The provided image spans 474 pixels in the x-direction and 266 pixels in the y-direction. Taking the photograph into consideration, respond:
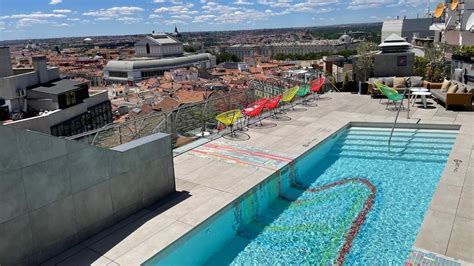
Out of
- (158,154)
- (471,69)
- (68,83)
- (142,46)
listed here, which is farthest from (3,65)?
(142,46)

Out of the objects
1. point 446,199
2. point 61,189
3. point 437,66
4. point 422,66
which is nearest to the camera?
point 61,189

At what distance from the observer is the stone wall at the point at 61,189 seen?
4.15m

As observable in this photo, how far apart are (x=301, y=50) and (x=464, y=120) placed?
6134 inches

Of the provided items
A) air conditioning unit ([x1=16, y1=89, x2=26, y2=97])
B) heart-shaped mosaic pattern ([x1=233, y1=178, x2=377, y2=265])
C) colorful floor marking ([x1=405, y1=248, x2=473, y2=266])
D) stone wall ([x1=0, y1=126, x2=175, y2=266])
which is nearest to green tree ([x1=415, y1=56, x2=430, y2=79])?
heart-shaped mosaic pattern ([x1=233, y1=178, x2=377, y2=265])

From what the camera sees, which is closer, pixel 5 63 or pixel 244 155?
pixel 244 155

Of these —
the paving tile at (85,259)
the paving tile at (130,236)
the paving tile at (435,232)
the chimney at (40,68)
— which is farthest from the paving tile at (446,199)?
the chimney at (40,68)

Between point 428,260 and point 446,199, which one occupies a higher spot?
point 446,199

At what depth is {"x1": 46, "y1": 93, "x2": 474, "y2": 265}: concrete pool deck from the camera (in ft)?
15.1

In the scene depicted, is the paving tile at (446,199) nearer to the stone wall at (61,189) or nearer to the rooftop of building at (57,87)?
the stone wall at (61,189)

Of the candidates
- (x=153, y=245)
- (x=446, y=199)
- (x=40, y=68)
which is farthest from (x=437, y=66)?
(x=40, y=68)

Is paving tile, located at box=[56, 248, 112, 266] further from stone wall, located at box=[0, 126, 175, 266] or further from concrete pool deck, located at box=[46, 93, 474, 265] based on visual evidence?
stone wall, located at box=[0, 126, 175, 266]

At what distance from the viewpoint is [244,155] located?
26.9 ft

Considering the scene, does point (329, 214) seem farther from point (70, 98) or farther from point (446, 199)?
point (70, 98)

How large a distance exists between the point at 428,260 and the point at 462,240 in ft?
2.25
